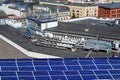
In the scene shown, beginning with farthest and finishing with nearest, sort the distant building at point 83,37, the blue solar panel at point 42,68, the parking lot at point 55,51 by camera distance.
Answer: the distant building at point 83,37, the parking lot at point 55,51, the blue solar panel at point 42,68

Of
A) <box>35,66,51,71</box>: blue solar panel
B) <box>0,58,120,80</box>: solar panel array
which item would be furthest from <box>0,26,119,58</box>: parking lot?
<box>35,66,51,71</box>: blue solar panel

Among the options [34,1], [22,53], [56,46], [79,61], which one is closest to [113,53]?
[56,46]

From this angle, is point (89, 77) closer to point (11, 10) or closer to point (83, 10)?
point (83, 10)

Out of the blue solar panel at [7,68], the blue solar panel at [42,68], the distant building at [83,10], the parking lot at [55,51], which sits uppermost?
the blue solar panel at [7,68]

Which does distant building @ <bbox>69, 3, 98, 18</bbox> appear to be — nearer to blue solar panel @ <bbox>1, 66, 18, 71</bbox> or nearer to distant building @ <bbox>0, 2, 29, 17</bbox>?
distant building @ <bbox>0, 2, 29, 17</bbox>

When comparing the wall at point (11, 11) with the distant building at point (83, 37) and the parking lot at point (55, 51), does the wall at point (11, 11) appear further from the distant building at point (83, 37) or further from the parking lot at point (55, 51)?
the parking lot at point (55, 51)

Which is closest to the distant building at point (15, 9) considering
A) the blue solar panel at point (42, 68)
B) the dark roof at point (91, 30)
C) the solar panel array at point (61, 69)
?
the dark roof at point (91, 30)

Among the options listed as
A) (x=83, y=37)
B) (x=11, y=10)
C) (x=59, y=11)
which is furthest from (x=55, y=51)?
(x=11, y=10)
